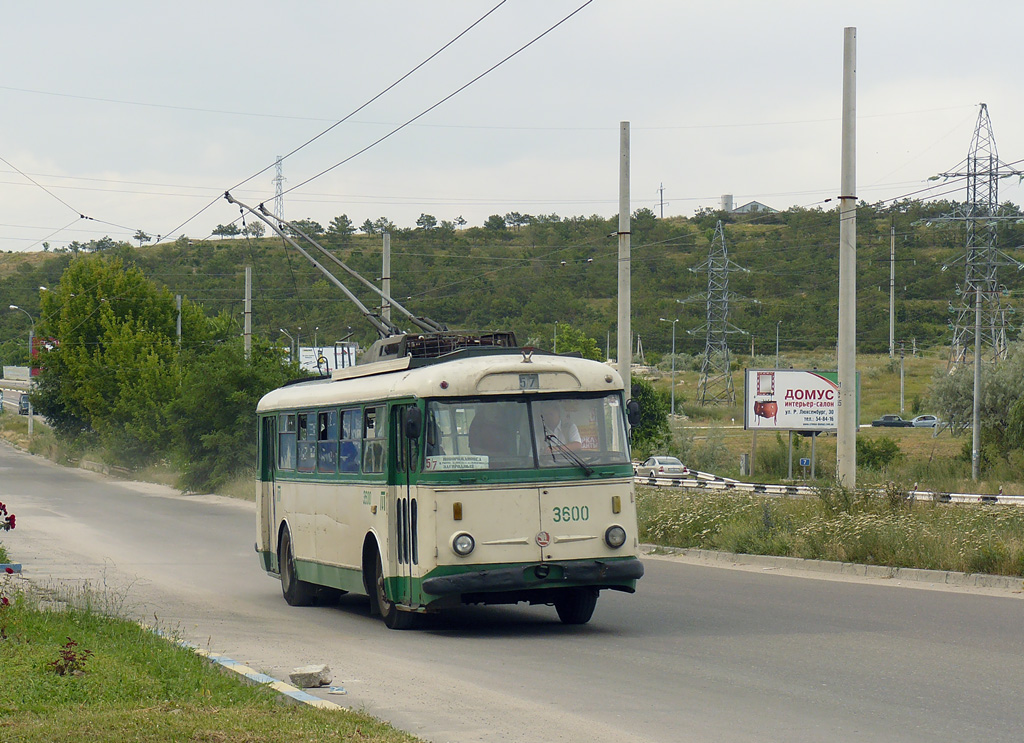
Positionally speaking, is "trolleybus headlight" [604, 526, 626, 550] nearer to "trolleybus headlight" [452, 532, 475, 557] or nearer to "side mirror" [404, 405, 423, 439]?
"trolleybus headlight" [452, 532, 475, 557]

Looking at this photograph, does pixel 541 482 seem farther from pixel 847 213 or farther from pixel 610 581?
pixel 847 213

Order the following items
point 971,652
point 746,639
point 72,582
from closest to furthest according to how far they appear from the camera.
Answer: point 971,652, point 746,639, point 72,582

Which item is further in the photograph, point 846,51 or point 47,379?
point 47,379

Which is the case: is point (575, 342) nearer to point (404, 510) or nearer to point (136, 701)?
point (404, 510)

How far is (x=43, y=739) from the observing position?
21.2ft

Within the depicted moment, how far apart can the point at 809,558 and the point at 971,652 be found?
25.7 feet

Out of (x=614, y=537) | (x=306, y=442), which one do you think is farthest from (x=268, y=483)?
→ (x=614, y=537)

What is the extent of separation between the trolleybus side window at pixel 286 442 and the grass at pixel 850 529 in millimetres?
7190

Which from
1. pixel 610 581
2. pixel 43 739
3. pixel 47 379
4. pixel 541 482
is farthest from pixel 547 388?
pixel 47 379

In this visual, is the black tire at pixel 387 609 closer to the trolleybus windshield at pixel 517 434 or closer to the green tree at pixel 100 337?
the trolleybus windshield at pixel 517 434

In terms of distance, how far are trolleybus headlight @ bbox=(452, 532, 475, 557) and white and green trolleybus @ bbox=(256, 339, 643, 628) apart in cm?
2

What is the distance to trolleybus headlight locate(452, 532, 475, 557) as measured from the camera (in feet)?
37.9

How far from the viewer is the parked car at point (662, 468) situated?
54.8 meters

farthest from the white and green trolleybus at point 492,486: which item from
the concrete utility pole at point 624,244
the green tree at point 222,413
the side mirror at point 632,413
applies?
the green tree at point 222,413
